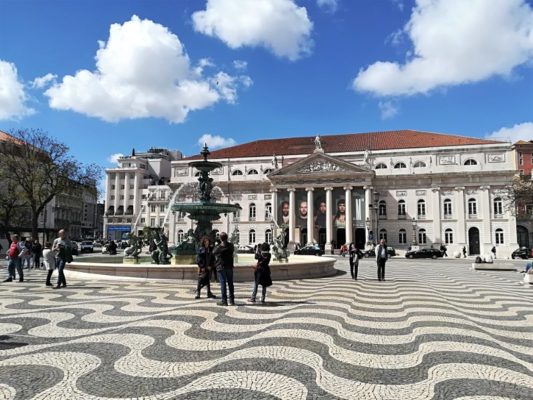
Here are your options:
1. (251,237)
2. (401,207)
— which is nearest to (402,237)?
(401,207)

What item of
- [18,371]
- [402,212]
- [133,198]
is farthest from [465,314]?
[133,198]

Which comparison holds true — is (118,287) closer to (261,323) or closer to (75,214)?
(261,323)

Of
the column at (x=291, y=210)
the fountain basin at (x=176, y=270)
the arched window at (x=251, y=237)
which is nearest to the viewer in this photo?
the fountain basin at (x=176, y=270)

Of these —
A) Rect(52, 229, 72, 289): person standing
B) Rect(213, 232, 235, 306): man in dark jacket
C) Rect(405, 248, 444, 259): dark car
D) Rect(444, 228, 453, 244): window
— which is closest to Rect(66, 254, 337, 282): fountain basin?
Rect(52, 229, 72, 289): person standing

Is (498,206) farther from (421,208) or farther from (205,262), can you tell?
(205,262)

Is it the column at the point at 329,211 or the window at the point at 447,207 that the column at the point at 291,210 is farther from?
the window at the point at 447,207

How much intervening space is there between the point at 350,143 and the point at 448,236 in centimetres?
1969

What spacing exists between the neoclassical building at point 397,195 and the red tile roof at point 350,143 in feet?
1.05

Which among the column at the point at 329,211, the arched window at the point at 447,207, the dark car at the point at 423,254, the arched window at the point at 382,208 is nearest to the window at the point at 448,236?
the arched window at the point at 447,207

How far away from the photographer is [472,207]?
52.7 meters

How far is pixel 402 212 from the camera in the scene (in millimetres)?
54906

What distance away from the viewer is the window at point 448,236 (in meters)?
53.2

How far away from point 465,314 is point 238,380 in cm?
594

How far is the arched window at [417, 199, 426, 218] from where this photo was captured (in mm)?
54166
